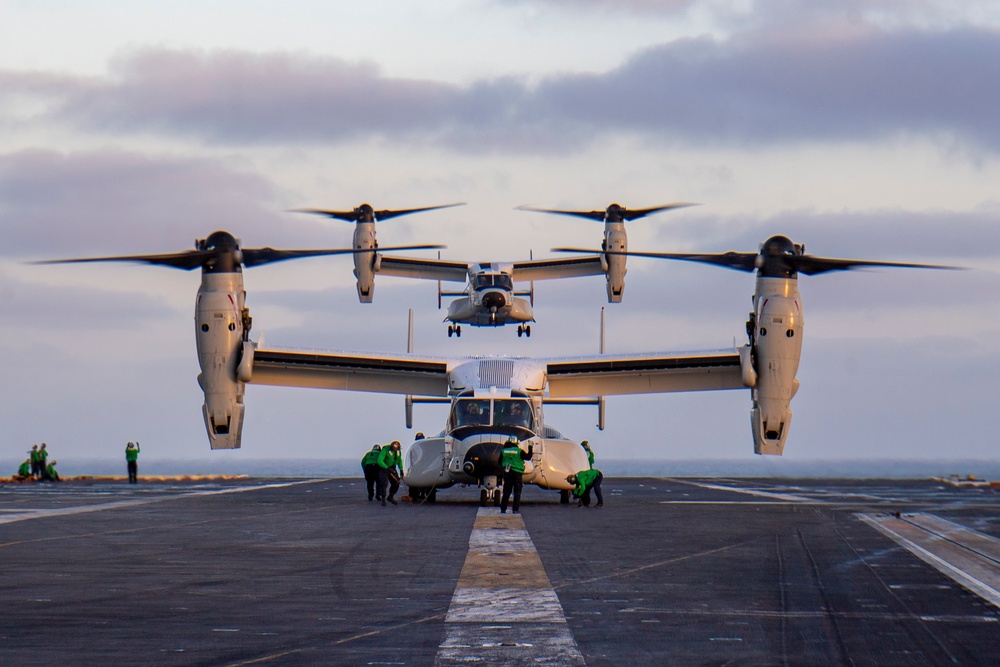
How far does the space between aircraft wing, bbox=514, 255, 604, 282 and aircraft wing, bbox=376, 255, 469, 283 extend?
3.15 m

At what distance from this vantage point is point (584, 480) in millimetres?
28625

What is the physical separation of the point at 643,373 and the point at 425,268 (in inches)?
1358

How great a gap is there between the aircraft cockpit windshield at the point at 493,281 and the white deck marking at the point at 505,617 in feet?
130

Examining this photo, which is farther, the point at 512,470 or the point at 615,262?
the point at 615,262

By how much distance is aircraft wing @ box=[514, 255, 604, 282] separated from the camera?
68938 mm

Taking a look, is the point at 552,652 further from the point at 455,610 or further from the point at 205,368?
the point at 205,368

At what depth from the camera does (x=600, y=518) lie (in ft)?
79.9

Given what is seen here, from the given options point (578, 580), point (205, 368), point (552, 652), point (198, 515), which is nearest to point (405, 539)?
point (578, 580)

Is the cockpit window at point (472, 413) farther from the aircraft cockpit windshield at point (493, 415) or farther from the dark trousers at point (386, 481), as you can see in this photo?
the dark trousers at point (386, 481)

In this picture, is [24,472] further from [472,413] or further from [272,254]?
[472,413]

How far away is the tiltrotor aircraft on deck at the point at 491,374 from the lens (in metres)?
28.7

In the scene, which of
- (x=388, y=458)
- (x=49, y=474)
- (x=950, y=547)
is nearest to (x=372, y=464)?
(x=388, y=458)

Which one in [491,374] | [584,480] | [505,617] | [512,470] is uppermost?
[491,374]

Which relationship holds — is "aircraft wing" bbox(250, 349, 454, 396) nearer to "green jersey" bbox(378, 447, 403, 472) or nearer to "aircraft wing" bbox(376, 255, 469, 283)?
"green jersey" bbox(378, 447, 403, 472)
